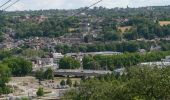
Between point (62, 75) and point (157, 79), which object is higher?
point (157, 79)

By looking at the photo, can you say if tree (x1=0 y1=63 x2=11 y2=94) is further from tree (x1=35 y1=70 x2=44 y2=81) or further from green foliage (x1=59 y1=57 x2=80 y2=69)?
green foliage (x1=59 y1=57 x2=80 y2=69)

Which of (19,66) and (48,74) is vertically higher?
(19,66)

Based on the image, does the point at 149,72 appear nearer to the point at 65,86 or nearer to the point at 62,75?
the point at 65,86

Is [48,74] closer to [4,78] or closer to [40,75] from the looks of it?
[40,75]

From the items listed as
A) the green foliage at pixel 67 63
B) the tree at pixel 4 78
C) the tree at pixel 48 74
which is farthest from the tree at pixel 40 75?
the green foliage at pixel 67 63

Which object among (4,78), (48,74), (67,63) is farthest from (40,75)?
(67,63)

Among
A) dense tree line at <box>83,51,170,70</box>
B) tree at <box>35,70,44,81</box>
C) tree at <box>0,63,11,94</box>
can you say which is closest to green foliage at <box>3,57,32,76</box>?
tree at <box>0,63,11,94</box>

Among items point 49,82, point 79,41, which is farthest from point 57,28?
point 49,82

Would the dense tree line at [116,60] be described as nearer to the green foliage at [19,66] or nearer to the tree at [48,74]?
the green foliage at [19,66]
